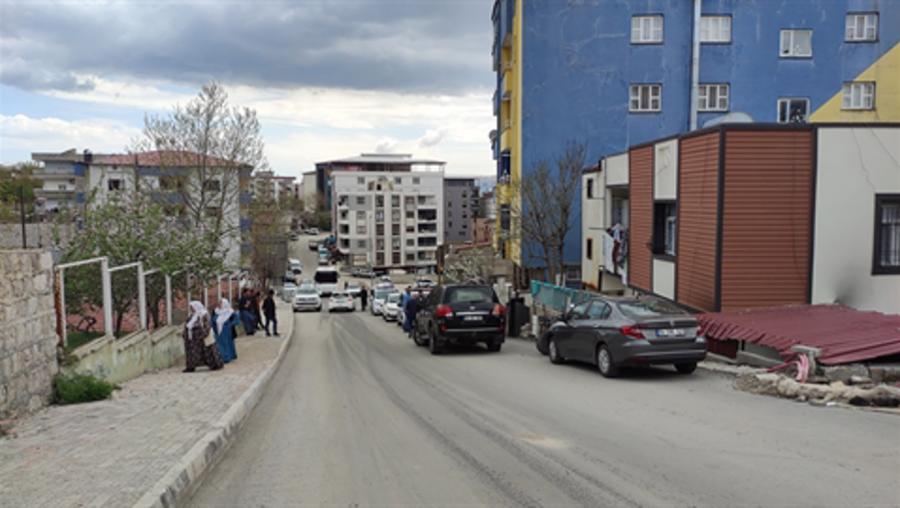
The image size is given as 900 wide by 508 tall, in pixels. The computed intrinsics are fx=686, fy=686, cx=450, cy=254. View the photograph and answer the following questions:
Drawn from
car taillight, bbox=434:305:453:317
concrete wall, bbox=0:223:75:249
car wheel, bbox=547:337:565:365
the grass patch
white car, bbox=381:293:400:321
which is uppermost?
concrete wall, bbox=0:223:75:249

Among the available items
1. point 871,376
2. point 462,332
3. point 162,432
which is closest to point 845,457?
point 871,376

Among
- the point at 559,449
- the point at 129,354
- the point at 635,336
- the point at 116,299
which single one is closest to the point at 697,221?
the point at 635,336

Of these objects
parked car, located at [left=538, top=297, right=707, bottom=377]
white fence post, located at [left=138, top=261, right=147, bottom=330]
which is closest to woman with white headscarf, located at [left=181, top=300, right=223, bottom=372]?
white fence post, located at [left=138, top=261, right=147, bottom=330]

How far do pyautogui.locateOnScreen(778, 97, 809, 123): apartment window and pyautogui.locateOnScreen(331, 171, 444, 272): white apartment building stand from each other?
79035 mm

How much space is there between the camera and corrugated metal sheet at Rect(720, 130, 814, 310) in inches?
569

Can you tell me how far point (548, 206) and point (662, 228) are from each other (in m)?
10.8

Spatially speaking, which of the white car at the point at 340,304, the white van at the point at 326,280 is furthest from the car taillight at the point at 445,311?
the white van at the point at 326,280

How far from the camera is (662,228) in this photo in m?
19.8

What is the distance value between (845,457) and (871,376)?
4054 millimetres

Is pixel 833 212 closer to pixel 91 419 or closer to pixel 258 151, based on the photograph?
pixel 91 419

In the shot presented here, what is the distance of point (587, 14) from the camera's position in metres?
35.5

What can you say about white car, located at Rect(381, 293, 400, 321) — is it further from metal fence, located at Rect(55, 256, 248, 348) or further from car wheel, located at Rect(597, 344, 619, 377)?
car wheel, located at Rect(597, 344, 619, 377)

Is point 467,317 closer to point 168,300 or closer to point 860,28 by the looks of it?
point 168,300

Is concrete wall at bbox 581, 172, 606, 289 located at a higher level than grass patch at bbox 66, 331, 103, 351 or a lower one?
higher
